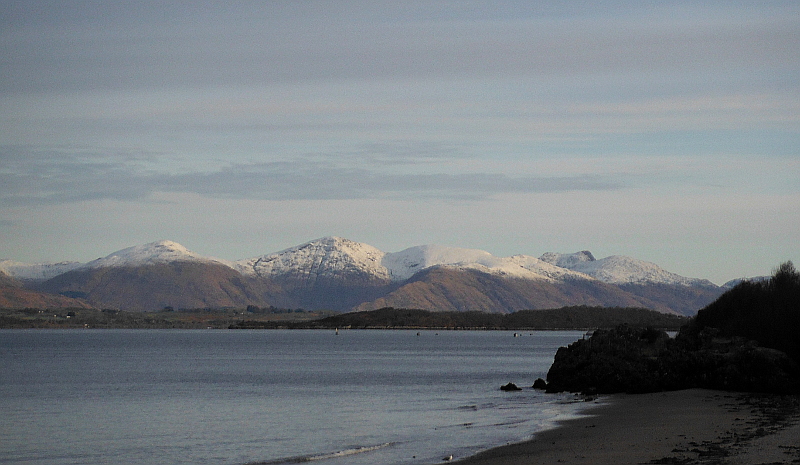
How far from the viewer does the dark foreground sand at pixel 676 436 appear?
2416 centimetres

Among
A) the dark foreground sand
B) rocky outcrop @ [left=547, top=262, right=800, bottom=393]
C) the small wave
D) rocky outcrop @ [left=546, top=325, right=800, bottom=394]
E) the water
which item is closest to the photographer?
the dark foreground sand

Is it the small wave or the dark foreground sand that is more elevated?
the dark foreground sand

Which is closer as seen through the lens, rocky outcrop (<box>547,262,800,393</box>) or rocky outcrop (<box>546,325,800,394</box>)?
rocky outcrop (<box>546,325,800,394</box>)

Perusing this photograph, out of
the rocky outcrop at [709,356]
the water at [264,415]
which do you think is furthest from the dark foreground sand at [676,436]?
the rocky outcrop at [709,356]

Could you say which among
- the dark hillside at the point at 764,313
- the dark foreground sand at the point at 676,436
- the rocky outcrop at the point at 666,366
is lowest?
the dark foreground sand at the point at 676,436

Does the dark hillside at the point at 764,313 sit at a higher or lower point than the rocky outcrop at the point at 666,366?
higher

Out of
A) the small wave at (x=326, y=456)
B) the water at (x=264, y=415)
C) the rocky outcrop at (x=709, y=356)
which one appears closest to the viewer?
the small wave at (x=326, y=456)

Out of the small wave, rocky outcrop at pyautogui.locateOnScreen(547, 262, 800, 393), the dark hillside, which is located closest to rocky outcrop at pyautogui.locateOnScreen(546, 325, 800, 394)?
rocky outcrop at pyautogui.locateOnScreen(547, 262, 800, 393)

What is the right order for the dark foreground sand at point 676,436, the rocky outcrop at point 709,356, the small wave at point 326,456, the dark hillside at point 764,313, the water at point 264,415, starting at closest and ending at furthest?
1. the dark foreground sand at point 676,436
2. the small wave at point 326,456
3. the water at point 264,415
4. the rocky outcrop at point 709,356
5. the dark hillside at point 764,313

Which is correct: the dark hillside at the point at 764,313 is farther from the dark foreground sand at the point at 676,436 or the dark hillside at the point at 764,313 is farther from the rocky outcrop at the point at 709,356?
the dark foreground sand at the point at 676,436

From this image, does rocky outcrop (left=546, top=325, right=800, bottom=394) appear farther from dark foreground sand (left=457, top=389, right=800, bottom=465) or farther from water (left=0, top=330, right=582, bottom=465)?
water (left=0, top=330, right=582, bottom=465)

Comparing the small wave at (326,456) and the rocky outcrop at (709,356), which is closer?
the small wave at (326,456)

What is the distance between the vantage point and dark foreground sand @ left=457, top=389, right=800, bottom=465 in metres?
24.2

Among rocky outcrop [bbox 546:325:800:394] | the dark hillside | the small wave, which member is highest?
the dark hillside
